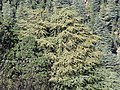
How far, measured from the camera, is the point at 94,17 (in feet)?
350

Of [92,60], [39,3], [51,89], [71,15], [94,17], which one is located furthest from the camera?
[39,3]

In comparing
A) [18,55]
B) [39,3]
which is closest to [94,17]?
[39,3]

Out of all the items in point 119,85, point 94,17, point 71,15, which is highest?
point 71,15

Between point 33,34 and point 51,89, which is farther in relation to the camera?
point 33,34

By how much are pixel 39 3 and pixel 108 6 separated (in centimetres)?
2183

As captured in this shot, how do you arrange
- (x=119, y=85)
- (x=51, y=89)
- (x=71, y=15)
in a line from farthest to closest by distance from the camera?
(x=119, y=85)
(x=71, y=15)
(x=51, y=89)

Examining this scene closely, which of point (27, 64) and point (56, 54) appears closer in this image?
point (27, 64)

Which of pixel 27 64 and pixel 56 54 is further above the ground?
pixel 27 64

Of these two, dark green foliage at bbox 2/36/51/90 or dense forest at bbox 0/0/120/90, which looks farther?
dense forest at bbox 0/0/120/90

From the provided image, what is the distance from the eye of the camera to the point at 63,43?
33.6 metres

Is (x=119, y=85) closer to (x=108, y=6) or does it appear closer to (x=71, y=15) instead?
(x=71, y=15)

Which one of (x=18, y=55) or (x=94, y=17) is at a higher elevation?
(x=18, y=55)

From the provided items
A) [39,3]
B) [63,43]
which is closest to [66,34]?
[63,43]

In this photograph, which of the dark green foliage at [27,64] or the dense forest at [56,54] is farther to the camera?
the dense forest at [56,54]
